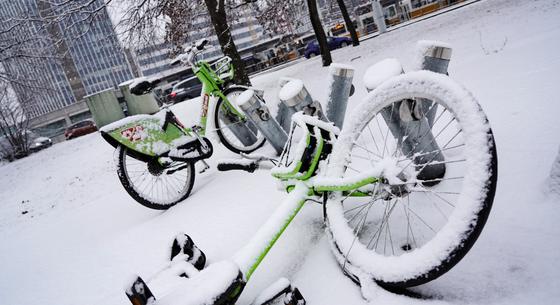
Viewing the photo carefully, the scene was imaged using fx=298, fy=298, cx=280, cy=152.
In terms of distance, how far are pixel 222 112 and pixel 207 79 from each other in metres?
0.47

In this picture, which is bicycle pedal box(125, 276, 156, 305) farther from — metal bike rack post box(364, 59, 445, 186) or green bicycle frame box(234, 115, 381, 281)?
metal bike rack post box(364, 59, 445, 186)

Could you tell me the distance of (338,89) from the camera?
263cm

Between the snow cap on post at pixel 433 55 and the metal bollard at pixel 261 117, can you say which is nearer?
the snow cap on post at pixel 433 55

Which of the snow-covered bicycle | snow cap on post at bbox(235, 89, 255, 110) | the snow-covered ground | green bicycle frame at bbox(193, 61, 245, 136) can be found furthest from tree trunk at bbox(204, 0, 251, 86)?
the snow-covered bicycle

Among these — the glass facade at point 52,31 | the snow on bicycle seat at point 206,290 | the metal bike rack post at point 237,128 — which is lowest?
the snow on bicycle seat at point 206,290

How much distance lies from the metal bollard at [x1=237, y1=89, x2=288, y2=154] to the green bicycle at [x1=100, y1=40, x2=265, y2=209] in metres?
0.68

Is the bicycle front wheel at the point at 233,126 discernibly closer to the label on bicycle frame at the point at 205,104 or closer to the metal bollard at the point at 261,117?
the label on bicycle frame at the point at 205,104

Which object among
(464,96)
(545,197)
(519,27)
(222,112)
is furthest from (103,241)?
(519,27)

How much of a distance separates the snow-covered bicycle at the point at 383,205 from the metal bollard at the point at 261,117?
49.6 inches

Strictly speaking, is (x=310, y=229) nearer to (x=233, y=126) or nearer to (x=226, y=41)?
(x=233, y=126)

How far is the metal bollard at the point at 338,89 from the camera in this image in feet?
8.40

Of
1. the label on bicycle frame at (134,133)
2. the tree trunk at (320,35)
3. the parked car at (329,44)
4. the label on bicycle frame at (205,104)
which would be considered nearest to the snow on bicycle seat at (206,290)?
the label on bicycle frame at (134,133)

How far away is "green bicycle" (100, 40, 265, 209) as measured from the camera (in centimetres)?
295

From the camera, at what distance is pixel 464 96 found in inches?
45.5
